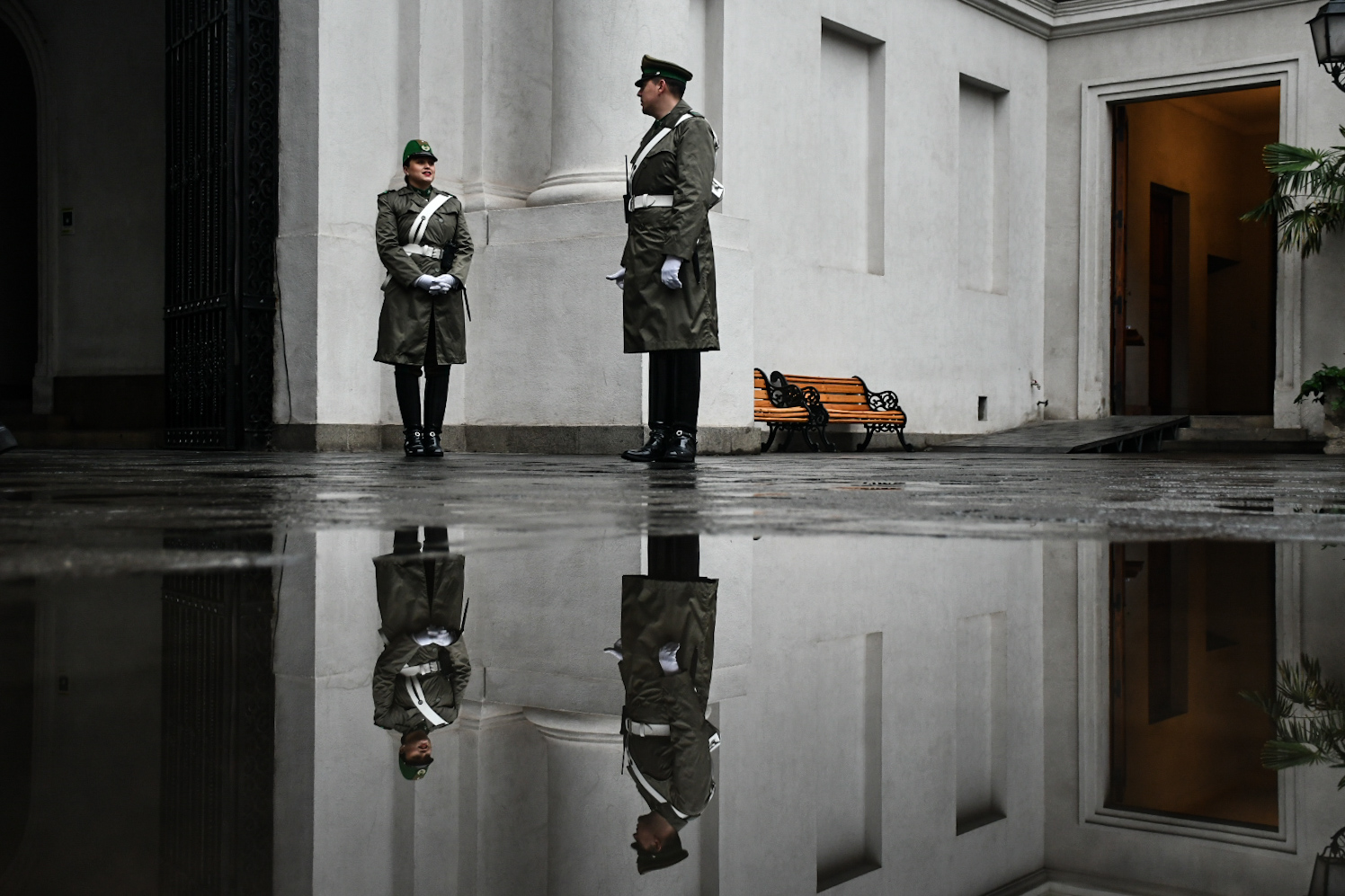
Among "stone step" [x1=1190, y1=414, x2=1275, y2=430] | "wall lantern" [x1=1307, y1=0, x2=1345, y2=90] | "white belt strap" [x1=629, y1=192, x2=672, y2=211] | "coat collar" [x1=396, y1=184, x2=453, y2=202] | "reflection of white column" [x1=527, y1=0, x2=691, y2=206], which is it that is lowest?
"stone step" [x1=1190, y1=414, x2=1275, y2=430]

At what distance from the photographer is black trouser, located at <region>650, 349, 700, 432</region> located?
21.8ft

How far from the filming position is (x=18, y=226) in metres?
16.3

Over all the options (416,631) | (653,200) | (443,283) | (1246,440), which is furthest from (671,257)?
(1246,440)

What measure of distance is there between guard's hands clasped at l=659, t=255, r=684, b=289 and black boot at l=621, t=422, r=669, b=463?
71 cm

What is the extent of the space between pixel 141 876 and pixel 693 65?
11.7 metres

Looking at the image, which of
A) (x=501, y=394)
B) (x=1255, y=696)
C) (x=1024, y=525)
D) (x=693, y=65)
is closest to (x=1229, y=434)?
(x=693, y=65)

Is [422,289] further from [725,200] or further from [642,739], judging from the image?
[642,739]

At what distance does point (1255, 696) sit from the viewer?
1102 mm

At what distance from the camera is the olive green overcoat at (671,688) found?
0.91 metres

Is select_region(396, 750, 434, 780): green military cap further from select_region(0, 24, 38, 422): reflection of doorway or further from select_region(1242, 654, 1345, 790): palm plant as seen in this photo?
select_region(0, 24, 38, 422): reflection of doorway

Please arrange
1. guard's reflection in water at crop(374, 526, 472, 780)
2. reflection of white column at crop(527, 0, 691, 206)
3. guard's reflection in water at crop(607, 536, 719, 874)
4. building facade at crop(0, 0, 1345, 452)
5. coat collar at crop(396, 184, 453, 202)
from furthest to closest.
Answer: building facade at crop(0, 0, 1345, 452), reflection of white column at crop(527, 0, 691, 206), coat collar at crop(396, 184, 453, 202), guard's reflection in water at crop(374, 526, 472, 780), guard's reflection in water at crop(607, 536, 719, 874)

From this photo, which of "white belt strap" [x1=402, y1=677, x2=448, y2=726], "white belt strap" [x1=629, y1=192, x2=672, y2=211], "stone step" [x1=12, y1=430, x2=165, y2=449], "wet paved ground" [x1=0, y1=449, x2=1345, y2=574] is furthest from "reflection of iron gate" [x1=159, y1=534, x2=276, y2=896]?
"stone step" [x1=12, y1=430, x2=165, y2=449]

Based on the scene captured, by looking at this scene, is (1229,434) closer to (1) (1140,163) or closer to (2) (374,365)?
(1) (1140,163)

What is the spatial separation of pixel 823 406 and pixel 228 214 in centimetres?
518
